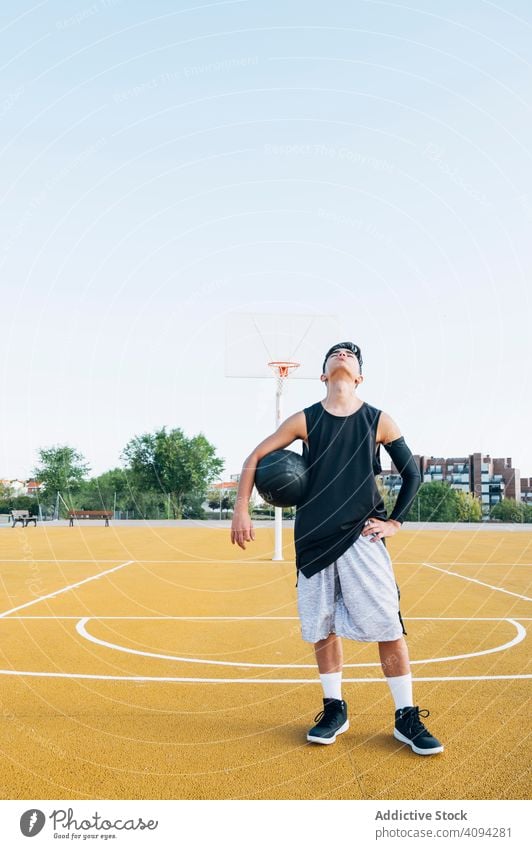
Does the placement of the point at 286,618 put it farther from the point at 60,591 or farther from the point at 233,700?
the point at 60,591

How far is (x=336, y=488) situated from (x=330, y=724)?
1256 mm

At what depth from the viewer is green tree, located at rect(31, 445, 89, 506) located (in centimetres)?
5188


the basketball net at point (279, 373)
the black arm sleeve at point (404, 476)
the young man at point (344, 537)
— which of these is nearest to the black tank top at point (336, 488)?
the young man at point (344, 537)

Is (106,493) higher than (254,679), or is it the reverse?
(106,493)

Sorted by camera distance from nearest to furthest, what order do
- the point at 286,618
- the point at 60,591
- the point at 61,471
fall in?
1. the point at 286,618
2. the point at 60,591
3. the point at 61,471

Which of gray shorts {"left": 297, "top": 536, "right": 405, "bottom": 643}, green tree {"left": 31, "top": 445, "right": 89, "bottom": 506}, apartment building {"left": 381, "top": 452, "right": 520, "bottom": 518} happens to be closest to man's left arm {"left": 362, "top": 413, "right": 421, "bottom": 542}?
gray shorts {"left": 297, "top": 536, "right": 405, "bottom": 643}

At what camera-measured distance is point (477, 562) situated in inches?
711

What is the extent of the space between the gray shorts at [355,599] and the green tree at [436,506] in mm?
50257

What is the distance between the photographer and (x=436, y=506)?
2338 inches

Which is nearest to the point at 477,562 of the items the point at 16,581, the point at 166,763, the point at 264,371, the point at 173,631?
the point at 264,371

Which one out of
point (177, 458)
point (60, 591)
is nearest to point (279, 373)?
point (60, 591)

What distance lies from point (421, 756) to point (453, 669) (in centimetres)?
222
